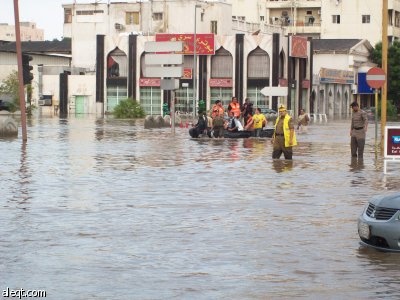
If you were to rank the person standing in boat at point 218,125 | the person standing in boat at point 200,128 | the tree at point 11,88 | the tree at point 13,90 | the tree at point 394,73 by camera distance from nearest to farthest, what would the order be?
the person standing in boat at point 218,125 < the person standing in boat at point 200,128 < the tree at point 13,90 < the tree at point 11,88 < the tree at point 394,73

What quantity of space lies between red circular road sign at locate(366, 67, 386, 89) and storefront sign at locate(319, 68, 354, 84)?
73005 millimetres

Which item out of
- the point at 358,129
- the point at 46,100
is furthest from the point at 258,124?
the point at 46,100

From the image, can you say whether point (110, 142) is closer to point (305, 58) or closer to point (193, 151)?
point (193, 151)

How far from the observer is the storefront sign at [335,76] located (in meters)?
102

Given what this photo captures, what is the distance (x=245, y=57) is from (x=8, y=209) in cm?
7549

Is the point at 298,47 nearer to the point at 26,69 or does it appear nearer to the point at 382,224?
the point at 26,69

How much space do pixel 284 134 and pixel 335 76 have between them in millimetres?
79557

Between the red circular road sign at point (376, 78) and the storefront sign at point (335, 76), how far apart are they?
73.0 meters

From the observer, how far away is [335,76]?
344 feet

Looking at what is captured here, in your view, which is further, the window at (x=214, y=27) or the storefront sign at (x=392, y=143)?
the window at (x=214, y=27)

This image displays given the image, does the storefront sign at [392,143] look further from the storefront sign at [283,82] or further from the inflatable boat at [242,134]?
the storefront sign at [283,82]

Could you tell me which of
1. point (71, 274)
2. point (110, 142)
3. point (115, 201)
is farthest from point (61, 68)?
point (71, 274)

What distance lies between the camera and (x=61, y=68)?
99.8 meters

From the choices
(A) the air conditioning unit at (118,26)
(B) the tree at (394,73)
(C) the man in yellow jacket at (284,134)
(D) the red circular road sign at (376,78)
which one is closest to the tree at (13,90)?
(A) the air conditioning unit at (118,26)
